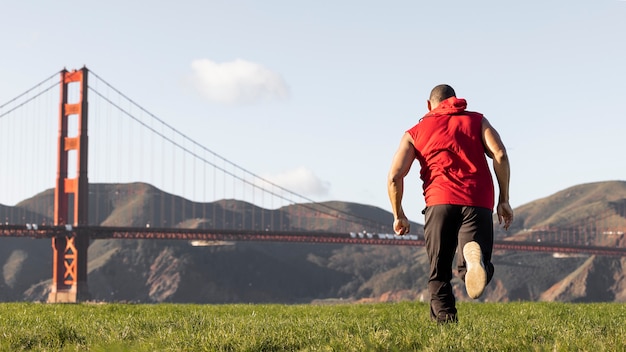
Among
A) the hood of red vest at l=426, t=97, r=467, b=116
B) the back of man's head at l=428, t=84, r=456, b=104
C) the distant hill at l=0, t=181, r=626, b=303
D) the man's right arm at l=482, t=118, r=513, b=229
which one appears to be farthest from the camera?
the distant hill at l=0, t=181, r=626, b=303

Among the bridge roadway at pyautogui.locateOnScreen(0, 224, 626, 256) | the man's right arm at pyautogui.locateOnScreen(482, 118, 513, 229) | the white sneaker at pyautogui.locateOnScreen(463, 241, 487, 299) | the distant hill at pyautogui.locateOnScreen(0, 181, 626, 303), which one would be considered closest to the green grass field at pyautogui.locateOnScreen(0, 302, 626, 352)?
the white sneaker at pyautogui.locateOnScreen(463, 241, 487, 299)

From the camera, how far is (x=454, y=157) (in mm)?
7066

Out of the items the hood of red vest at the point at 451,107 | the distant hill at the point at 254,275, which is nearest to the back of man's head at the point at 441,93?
the hood of red vest at the point at 451,107

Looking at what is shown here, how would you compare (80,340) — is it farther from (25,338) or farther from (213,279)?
(213,279)

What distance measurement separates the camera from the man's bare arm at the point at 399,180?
718 cm

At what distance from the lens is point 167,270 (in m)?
165

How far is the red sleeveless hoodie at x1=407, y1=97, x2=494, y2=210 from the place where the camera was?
22.9 feet

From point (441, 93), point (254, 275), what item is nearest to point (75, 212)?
point (441, 93)

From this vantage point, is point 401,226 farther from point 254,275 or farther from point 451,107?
point 254,275

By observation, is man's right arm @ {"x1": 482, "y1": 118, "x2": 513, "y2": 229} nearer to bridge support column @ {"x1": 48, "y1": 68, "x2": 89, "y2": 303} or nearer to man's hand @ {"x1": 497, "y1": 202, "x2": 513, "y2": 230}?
man's hand @ {"x1": 497, "y1": 202, "x2": 513, "y2": 230}

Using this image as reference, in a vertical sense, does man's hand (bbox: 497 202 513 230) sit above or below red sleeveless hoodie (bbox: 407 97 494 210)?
below

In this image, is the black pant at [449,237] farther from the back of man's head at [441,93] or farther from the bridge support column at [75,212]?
the bridge support column at [75,212]

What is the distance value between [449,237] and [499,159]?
0.71m

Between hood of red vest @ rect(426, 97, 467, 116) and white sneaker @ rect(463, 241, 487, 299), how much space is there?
3.54 ft
